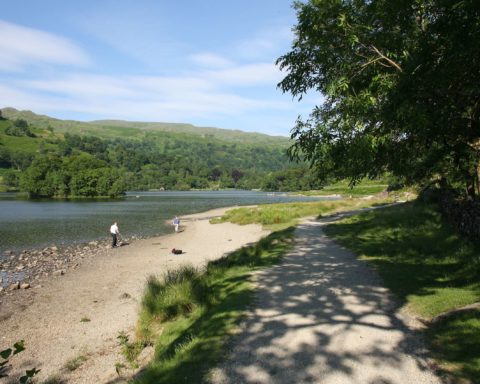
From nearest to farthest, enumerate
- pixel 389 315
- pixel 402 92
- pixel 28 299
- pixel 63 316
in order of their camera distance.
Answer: pixel 402 92 → pixel 389 315 → pixel 63 316 → pixel 28 299

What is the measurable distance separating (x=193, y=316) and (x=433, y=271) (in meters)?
7.58

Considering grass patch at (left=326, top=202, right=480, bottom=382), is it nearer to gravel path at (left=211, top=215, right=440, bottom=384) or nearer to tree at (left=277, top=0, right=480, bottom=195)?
gravel path at (left=211, top=215, right=440, bottom=384)

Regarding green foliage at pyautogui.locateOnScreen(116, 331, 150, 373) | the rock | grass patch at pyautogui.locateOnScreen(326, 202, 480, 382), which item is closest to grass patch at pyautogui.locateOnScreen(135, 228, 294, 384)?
green foliage at pyautogui.locateOnScreen(116, 331, 150, 373)

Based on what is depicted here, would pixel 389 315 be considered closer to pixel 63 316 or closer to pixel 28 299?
pixel 63 316

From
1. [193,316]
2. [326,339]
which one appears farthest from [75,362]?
[326,339]

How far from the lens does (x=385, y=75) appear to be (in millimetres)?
8492

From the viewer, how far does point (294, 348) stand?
7.02 meters

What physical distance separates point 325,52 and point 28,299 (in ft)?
54.1

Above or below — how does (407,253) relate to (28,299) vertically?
above

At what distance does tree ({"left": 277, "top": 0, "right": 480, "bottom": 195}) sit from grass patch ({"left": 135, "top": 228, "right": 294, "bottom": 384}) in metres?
4.46

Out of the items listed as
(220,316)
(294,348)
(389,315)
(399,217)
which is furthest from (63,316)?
(399,217)

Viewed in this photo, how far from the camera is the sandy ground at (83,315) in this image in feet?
33.2

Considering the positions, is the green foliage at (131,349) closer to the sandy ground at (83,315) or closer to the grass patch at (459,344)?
the sandy ground at (83,315)

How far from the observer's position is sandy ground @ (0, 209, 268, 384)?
10.1 m
